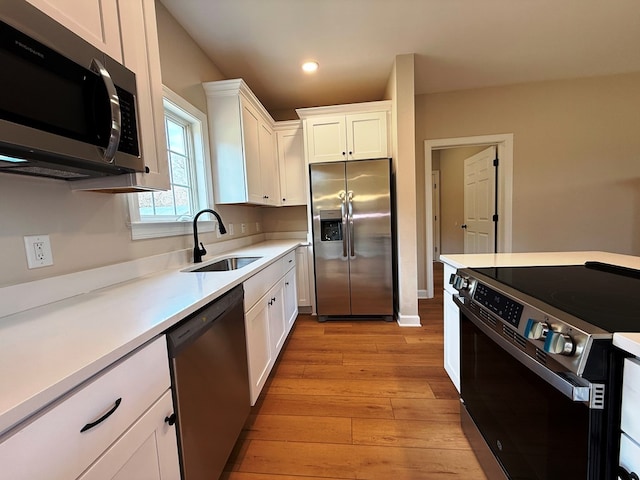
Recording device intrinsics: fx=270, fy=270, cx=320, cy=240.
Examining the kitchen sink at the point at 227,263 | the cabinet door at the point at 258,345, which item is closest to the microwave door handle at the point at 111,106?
the cabinet door at the point at 258,345

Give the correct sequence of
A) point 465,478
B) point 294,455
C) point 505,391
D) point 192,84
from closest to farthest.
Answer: point 505,391, point 465,478, point 294,455, point 192,84

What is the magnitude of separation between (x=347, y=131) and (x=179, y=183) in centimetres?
181

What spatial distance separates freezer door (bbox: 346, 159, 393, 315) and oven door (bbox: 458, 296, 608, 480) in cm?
157

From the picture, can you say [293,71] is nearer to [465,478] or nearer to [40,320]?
[40,320]

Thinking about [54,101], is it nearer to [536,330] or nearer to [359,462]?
[536,330]

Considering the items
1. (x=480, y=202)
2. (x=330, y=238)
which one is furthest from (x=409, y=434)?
(x=480, y=202)

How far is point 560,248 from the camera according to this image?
3.38 metres

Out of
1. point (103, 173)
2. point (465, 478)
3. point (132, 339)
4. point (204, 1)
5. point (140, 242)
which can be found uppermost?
point (204, 1)

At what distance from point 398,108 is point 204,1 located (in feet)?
5.83

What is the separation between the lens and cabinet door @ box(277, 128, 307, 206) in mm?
3303

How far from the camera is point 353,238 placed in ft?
9.41

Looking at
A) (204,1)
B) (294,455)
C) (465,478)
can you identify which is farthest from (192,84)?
(465,478)

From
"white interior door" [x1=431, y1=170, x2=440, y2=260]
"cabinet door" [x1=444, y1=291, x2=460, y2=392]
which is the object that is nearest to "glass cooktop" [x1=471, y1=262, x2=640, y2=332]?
"cabinet door" [x1=444, y1=291, x2=460, y2=392]

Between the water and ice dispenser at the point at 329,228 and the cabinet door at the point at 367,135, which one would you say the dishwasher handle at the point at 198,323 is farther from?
the cabinet door at the point at 367,135
